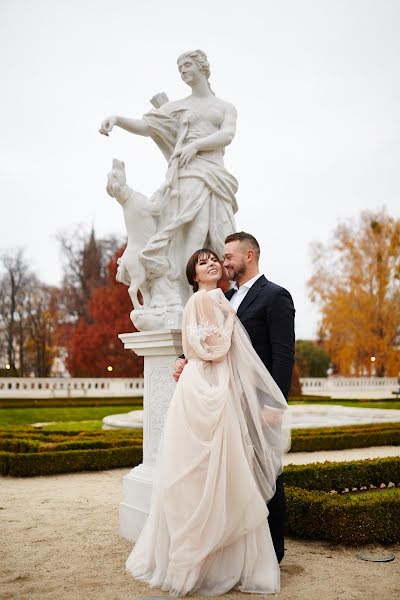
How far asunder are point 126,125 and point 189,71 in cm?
76

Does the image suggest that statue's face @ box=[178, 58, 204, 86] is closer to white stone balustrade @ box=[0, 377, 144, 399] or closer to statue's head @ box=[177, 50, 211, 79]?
statue's head @ box=[177, 50, 211, 79]

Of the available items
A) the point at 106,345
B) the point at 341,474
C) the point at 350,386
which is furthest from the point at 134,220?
the point at 350,386

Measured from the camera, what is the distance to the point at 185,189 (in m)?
5.30

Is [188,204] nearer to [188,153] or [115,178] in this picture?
[188,153]

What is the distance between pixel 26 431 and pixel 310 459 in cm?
512

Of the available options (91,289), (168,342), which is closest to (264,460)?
(168,342)

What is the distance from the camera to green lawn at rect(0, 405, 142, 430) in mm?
15029

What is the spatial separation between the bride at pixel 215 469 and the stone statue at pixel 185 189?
1396 mm

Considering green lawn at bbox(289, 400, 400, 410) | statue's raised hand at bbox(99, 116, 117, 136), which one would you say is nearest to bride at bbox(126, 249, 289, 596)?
statue's raised hand at bbox(99, 116, 117, 136)

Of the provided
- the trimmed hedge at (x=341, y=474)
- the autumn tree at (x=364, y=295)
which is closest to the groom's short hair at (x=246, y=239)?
the trimmed hedge at (x=341, y=474)

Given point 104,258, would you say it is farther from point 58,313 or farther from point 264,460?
point 264,460

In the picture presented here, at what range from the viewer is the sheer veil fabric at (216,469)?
11.1 ft

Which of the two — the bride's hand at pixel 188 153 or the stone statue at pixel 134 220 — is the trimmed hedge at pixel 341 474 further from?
the bride's hand at pixel 188 153

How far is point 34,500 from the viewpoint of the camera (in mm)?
6266
